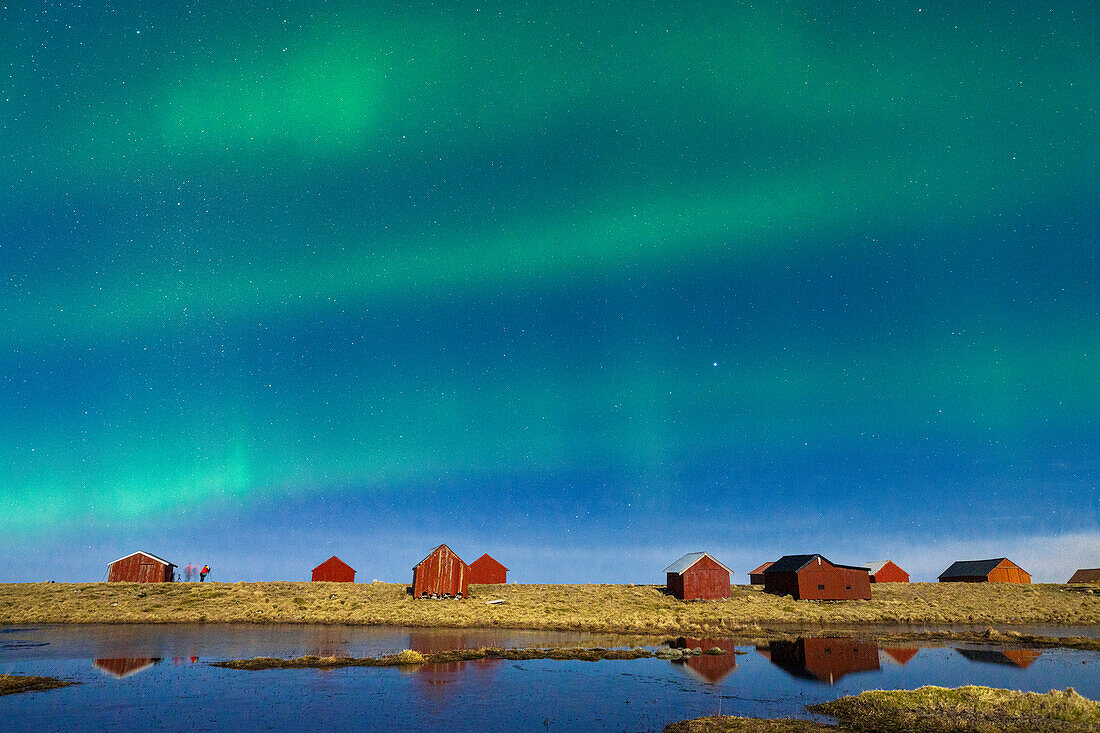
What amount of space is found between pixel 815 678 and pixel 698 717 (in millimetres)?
A: 11843

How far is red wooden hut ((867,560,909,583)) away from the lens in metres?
103

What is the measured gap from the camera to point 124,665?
3291cm

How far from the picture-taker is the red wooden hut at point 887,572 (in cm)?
10306

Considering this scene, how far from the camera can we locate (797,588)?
75250 mm

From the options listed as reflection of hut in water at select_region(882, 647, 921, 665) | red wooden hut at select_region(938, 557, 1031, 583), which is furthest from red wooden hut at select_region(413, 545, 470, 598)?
red wooden hut at select_region(938, 557, 1031, 583)

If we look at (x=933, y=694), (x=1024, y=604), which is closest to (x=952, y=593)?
(x=1024, y=604)

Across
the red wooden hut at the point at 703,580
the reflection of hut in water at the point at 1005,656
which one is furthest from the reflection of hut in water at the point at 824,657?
the red wooden hut at the point at 703,580

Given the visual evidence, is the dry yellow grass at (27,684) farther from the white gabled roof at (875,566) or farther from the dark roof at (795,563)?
the white gabled roof at (875,566)

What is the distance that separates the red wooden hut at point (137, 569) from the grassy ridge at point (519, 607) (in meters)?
3.63

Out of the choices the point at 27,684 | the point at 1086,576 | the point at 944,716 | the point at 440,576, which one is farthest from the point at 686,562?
the point at 1086,576

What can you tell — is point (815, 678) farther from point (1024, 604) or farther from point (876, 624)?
point (1024, 604)

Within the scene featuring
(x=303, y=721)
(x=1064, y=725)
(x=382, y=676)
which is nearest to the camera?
(x=1064, y=725)

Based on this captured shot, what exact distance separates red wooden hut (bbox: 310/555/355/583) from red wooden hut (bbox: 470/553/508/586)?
16912 mm

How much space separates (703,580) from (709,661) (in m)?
39.3
